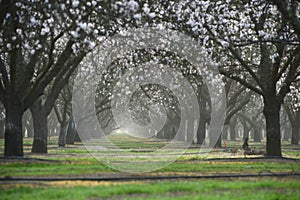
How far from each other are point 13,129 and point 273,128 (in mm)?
12895

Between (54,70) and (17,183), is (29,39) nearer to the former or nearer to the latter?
(54,70)

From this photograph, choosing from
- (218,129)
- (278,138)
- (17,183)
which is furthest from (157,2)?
(218,129)

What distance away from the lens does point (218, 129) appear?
141 feet

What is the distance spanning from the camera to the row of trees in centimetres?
1797

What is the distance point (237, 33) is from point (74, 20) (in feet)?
27.1

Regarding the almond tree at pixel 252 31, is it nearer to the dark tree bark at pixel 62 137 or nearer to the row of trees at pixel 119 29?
the row of trees at pixel 119 29

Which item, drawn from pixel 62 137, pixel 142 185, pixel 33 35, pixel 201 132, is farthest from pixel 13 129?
pixel 201 132

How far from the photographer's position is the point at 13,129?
919 inches

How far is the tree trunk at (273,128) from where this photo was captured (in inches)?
1024

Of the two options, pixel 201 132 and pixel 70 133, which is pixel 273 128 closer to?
pixel 201 132

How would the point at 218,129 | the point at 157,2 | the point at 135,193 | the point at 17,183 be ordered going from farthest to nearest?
the point at 218,129 → the point at 157,2 → the point at 17,183 → the point at 135,193

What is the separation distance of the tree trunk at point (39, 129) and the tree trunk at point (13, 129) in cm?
726

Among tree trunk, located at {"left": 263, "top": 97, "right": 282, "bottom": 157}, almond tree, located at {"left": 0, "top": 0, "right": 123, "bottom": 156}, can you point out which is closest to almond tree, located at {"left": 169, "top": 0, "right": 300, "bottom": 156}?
tree trunk, located at {"left": 263, "top": 97, "right": 282, "bottom": 157}

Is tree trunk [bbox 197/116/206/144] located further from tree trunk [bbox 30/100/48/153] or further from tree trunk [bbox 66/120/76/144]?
tree trunk [bbox 30/100/48/153]
